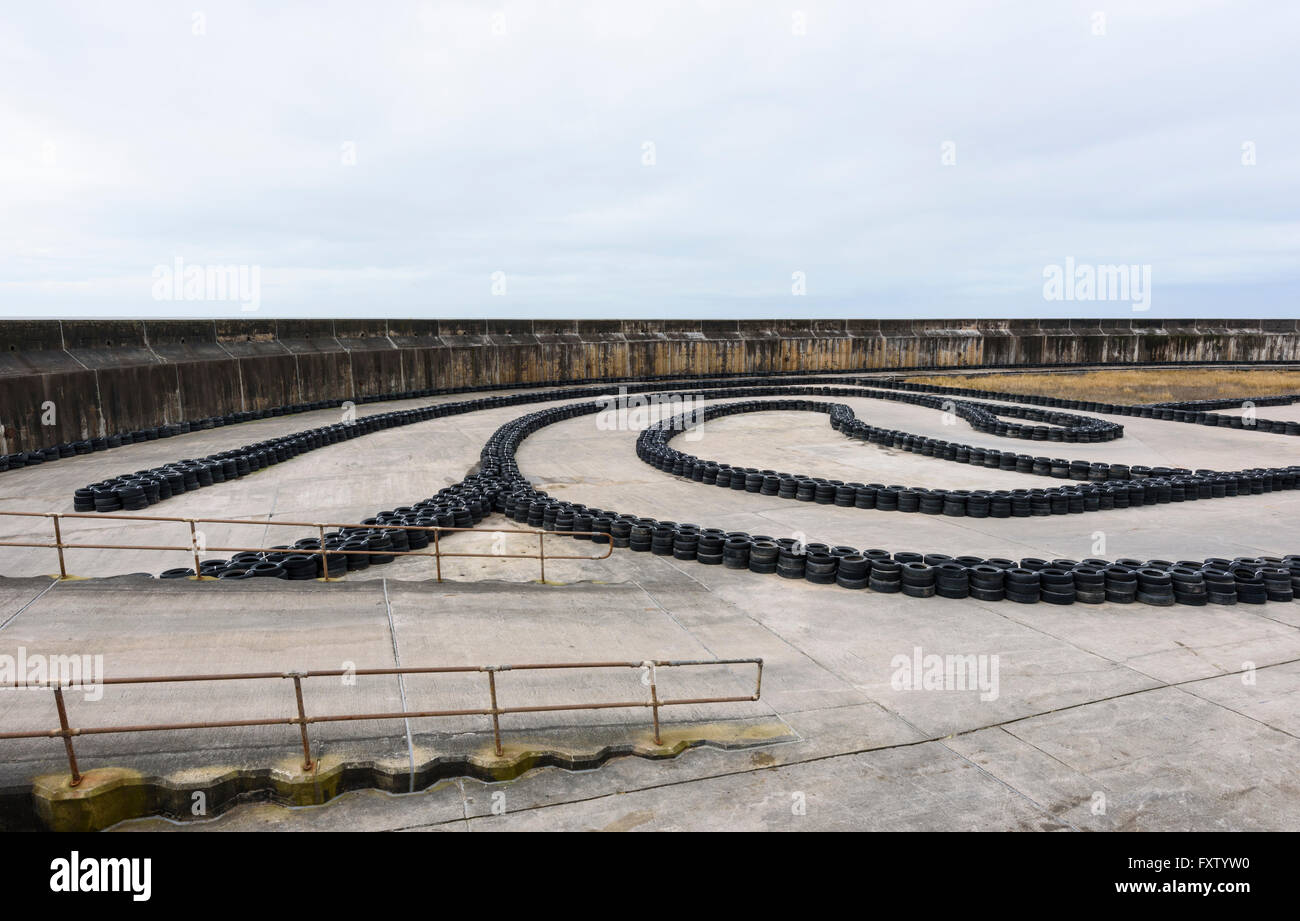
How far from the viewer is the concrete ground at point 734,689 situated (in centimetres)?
609

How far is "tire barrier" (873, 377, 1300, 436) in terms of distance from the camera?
89.2 feet

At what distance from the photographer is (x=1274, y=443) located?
2475 cm

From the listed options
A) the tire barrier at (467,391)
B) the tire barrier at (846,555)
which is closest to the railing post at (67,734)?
the tire barrier at (846,555)

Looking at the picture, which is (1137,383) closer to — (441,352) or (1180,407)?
(1180,407)

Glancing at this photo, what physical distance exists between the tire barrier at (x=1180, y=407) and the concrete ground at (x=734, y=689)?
51.7ft

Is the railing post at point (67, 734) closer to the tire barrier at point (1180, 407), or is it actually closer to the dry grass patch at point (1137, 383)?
the tire barrier at point (1180, 407)

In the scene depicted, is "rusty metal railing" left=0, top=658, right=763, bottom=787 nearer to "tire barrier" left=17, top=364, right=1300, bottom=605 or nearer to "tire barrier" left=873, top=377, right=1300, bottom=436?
"tire barrier" left=17, top=364, right=1300, bottom=605

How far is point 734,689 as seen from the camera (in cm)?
824

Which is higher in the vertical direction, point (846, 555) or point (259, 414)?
point (259, 414)

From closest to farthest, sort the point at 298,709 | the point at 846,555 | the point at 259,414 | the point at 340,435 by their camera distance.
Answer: the point at 298,709, the point at 846,555, the point at 340,435, the point at 259,414

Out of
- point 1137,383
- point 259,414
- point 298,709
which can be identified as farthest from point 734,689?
point 1137,383

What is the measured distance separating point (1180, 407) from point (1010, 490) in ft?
66.4

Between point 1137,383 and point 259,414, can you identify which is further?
point 1137,383
